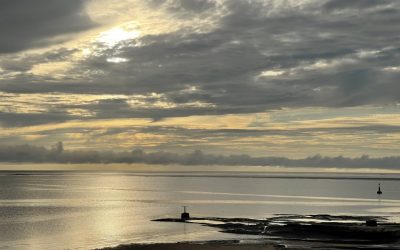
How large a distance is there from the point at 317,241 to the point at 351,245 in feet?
15.2

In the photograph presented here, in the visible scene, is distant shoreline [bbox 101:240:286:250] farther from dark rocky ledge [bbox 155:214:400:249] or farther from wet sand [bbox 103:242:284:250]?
dark rocky ledge [bbox 155:214:400:249]

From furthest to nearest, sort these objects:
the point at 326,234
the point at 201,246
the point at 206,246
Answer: the point at 326,234 < the point at 206,246 < the point at 201,246

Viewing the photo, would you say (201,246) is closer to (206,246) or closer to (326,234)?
(206,246)

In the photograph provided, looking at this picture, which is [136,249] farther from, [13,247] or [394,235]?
[394,235]

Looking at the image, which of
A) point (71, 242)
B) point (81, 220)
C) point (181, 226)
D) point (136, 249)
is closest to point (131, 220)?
point (81, 220)

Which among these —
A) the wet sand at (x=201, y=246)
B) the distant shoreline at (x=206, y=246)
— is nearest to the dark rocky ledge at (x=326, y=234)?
the distant shoreline at (x=206, y=246)

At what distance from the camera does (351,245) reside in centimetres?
5747

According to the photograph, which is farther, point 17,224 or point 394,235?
point 17,224

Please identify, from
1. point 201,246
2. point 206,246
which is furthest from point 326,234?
point 201,246

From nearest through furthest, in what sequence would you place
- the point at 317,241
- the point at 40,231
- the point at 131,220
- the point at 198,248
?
1. the point at 198,248
2. the point at 317,241
3. the point at 40,231
4. the point at 131,220

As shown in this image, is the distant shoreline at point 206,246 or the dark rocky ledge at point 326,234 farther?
the dark rocky ledge at point 326,234

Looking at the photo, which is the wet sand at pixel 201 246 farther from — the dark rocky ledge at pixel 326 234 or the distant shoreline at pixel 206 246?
the dark rocky ledge at pixel 326 234

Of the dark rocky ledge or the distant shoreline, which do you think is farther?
the dark rocky ledge

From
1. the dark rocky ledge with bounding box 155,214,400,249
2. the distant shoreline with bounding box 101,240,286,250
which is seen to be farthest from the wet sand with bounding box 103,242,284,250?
the dark rocky ledge with bounding box 155,214,400,249
